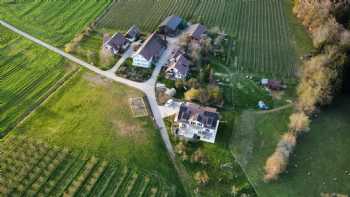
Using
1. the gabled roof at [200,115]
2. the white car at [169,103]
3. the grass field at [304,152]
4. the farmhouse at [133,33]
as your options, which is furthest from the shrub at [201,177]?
the farmhouse at [133,33]

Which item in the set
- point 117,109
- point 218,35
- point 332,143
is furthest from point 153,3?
point 332,143

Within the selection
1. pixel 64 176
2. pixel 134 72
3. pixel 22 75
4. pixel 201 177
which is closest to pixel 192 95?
pixel 134 72

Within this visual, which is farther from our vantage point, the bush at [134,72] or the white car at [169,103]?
the bush at [134,72]

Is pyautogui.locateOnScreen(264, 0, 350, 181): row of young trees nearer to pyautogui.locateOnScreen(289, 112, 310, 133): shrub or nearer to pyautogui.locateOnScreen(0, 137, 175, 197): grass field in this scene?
pyautogui.locateOnScreen(289, 112, 310, 133): shrub

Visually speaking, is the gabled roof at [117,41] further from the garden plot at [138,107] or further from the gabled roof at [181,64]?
the garden plot at [138,107]

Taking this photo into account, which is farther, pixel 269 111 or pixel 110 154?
pixel 269 111

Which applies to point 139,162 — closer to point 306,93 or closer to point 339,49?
point 306,93
